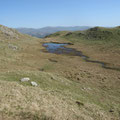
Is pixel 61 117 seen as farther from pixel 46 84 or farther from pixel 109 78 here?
pixel 109 78

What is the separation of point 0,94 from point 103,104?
13272 millimetres

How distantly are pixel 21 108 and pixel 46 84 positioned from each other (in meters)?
9.66

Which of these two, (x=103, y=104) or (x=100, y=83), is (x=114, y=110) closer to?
(x=103, y=104)

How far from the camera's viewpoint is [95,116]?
1335 cm

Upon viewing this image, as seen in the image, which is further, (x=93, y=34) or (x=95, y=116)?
(x=93, y=34)

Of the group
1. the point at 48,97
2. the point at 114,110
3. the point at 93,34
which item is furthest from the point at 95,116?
the point at 93,34

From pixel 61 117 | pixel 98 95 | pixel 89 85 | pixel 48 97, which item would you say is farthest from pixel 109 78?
pixel 61 117

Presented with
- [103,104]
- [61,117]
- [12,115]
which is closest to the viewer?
[12,115]

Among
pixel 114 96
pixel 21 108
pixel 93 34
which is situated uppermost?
pixel 93 34

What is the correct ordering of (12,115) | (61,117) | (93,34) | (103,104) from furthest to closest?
(93,34) < (103,104) < (61,117) < (12,115)

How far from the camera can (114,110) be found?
15.7 m

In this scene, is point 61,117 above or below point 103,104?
above

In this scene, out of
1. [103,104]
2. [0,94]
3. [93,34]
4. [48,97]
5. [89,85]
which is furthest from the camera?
[93,34]

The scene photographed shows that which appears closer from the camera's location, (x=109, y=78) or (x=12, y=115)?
(x=12, y=115)
